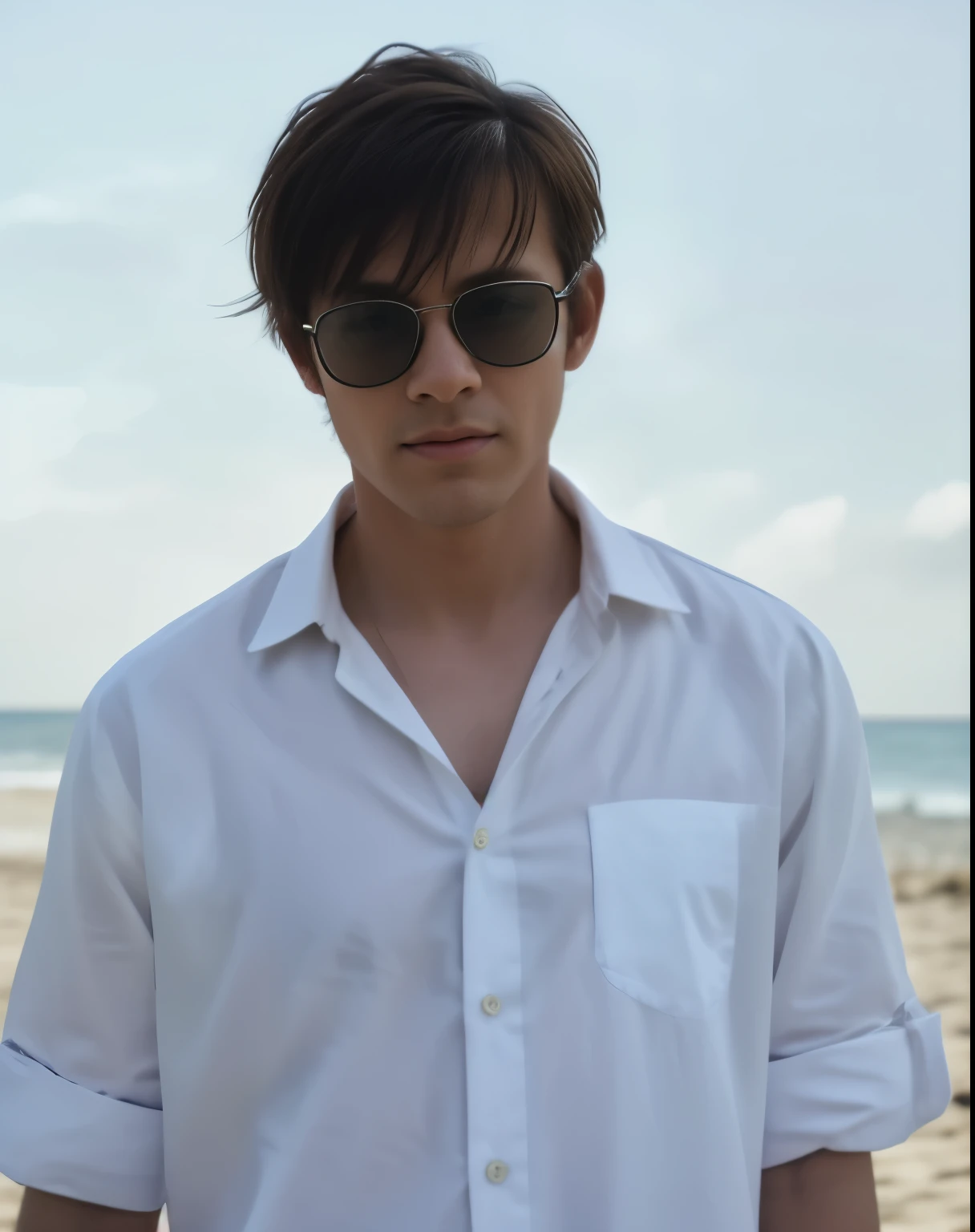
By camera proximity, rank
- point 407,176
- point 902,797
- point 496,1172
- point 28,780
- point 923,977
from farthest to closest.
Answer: point 28,780 → point 902,797 → point 923,977 → point 407,176 → point 496,1172

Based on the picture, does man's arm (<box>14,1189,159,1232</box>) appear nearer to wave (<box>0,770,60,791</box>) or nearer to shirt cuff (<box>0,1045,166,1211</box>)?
shirt cuff (<box>0,1045,166,1211</box>)

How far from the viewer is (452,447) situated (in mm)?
1435

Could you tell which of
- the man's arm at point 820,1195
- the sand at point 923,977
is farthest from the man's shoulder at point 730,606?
the sand at point 923,977

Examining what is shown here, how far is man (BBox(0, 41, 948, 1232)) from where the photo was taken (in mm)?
1382

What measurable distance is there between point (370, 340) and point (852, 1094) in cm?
111

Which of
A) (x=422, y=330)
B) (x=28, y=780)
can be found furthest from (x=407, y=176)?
(x=28, y=780)

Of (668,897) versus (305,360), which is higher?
(305,360)

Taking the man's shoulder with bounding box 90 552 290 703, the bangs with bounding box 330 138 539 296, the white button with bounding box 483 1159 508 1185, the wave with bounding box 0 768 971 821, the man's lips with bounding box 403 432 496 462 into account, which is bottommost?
the wave with bounding box 0 768 971 821

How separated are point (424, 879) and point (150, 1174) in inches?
22.8

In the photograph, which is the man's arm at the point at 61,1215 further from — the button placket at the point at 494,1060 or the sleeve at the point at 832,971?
the sleeve at the point at 832,971

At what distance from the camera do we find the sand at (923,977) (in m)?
4.70

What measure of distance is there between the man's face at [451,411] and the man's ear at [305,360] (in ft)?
0.31

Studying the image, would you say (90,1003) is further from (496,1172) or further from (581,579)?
(581,579)

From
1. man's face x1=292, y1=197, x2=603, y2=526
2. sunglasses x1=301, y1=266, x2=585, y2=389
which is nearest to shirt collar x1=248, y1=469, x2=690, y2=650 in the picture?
man's face x1=292, y1=197, x2=603, y2=526
